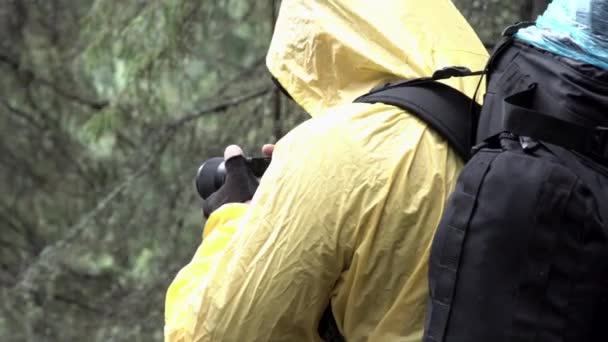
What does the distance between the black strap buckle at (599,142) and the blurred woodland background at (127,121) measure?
7.10 ft

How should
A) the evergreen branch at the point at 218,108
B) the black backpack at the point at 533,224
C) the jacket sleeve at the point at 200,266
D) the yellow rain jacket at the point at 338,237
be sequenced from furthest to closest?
1. the evergreen branch at the point at 218,108
2. the jacket sleeve at the point at 200,266
3. the yellow rain jacket at the point at 338,237
4. the black backpack at the point at 533,224

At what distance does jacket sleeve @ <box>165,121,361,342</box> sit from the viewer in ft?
4.73

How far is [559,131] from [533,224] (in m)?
0.14

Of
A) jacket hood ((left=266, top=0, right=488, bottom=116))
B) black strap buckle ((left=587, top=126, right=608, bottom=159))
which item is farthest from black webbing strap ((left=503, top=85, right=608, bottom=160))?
jacket hood ((left=266, top=0, right=488, bottom=116))

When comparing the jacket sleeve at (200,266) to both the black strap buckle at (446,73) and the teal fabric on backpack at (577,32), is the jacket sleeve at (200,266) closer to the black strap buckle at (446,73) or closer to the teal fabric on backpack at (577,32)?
the black strap buckle at (446,73)

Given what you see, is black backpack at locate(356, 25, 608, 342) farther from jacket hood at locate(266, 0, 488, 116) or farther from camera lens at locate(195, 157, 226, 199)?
camera lens at locate(195, 157, 226, 199)

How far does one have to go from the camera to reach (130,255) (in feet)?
15.2

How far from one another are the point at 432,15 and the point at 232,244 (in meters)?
0.59

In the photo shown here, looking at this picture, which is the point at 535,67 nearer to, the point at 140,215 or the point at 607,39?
the point at 607,39

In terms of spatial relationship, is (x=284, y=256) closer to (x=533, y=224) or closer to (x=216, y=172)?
(x=533, y=224)

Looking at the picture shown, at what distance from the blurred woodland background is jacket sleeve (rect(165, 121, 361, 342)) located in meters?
2.13

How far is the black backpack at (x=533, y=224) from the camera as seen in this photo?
1.26 metres

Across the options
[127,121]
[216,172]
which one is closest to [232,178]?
[216,172]

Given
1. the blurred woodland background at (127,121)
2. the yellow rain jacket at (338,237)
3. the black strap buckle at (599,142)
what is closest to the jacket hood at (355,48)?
the yellow rain jacket at (338,237)
